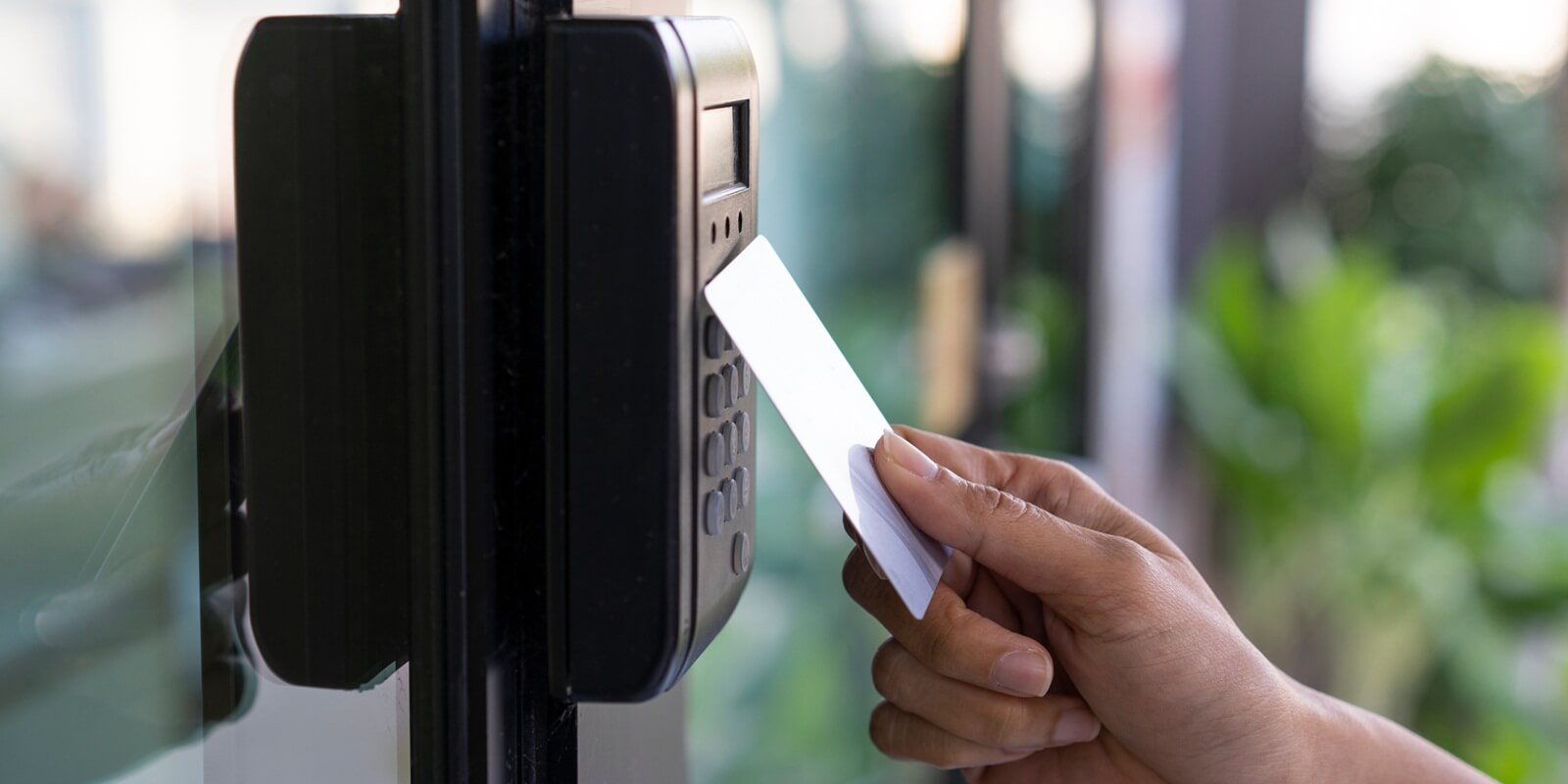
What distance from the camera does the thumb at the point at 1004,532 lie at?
53 cm

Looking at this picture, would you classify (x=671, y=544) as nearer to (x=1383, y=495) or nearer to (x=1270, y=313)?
(x=1383, y=495)

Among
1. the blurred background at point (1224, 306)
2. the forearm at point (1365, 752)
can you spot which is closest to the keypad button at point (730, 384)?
the forearm at point (1365, 752)

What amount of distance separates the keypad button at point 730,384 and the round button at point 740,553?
0.06m

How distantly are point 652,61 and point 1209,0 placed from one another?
3.72 metres

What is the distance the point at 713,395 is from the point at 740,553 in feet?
0.29

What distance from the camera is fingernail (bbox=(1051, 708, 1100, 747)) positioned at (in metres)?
0.65

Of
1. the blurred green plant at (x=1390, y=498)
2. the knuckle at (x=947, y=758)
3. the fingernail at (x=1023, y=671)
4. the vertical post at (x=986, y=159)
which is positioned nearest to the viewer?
the fingernail at (x=1023, y=671)

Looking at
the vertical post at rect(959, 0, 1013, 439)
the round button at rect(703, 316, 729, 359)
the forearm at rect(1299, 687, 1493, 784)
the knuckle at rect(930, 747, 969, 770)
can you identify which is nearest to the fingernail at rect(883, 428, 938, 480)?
the round button at rect(703, 316, 729, 359)

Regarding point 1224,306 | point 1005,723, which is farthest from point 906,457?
point 1224,306

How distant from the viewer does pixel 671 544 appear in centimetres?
44

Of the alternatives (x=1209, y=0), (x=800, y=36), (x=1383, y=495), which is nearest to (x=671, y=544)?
(x=800, y=36)

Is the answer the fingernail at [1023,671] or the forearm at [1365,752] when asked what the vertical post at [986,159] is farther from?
the fingernail at [1023,671]

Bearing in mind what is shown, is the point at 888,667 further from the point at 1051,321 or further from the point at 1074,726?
the point at 1051,321

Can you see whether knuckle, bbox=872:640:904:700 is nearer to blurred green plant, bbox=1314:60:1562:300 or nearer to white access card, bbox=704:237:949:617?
white access card, bbox=704:237:949:617
